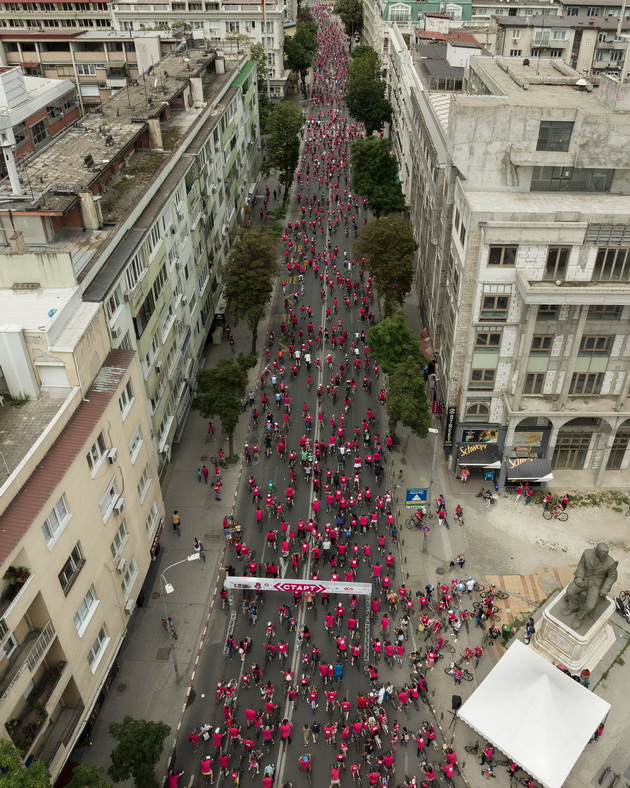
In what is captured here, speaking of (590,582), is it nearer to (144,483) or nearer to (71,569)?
(144,483)

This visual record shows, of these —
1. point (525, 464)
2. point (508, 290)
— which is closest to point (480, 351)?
point (508, 290)

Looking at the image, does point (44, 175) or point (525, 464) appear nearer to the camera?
point (44, 175)

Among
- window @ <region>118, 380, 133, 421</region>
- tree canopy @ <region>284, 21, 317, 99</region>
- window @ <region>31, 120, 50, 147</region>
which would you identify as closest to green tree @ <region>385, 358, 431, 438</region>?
window @ <region>118, 380, 133, 421</region>

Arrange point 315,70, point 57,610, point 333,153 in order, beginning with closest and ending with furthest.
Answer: point 57,610 < point 333,153 < point 315,70

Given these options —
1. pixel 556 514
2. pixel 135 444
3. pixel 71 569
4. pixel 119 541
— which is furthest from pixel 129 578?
pixel 556 514

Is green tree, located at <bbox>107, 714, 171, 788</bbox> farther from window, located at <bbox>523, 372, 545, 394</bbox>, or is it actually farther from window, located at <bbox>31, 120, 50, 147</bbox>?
window, located at <bbox>31, 120, 50, 147</bbox>

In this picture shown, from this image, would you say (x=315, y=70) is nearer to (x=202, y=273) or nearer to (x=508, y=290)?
(x=202, y=273)
